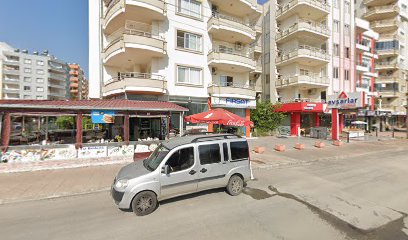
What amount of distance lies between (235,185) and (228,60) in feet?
50.4

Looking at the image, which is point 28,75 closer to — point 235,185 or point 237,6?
point 237,6

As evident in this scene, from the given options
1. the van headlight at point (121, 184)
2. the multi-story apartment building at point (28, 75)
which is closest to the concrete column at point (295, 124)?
the van headlight at point (121, 184)

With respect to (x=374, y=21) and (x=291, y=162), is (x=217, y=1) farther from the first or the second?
(x=374, y=21)

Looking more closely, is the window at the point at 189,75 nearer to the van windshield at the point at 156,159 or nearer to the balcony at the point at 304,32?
the van windshield at the point at 156,159

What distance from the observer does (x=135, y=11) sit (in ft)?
53.7

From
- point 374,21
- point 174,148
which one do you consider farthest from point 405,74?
point 174,148

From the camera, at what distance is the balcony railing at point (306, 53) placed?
25281 mm

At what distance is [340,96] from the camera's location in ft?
65.4

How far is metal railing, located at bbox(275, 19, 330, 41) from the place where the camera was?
2514cm

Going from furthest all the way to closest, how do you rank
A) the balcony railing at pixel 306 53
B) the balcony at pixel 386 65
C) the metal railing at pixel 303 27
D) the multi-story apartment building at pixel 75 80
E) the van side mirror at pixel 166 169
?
the multi-story apartment building at pixel 75 80 → the balcony at pixel 386 65 → the balcony railing at pixel 306 53 → the metal railing at pixel 303 27 → the van side mirror at pixel 166 169

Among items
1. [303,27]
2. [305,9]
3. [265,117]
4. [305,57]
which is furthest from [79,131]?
[305,9]

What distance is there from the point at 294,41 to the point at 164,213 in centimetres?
2876

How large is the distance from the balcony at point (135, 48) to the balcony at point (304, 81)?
17817 mm

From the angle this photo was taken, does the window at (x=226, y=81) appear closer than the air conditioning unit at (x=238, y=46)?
Yes
